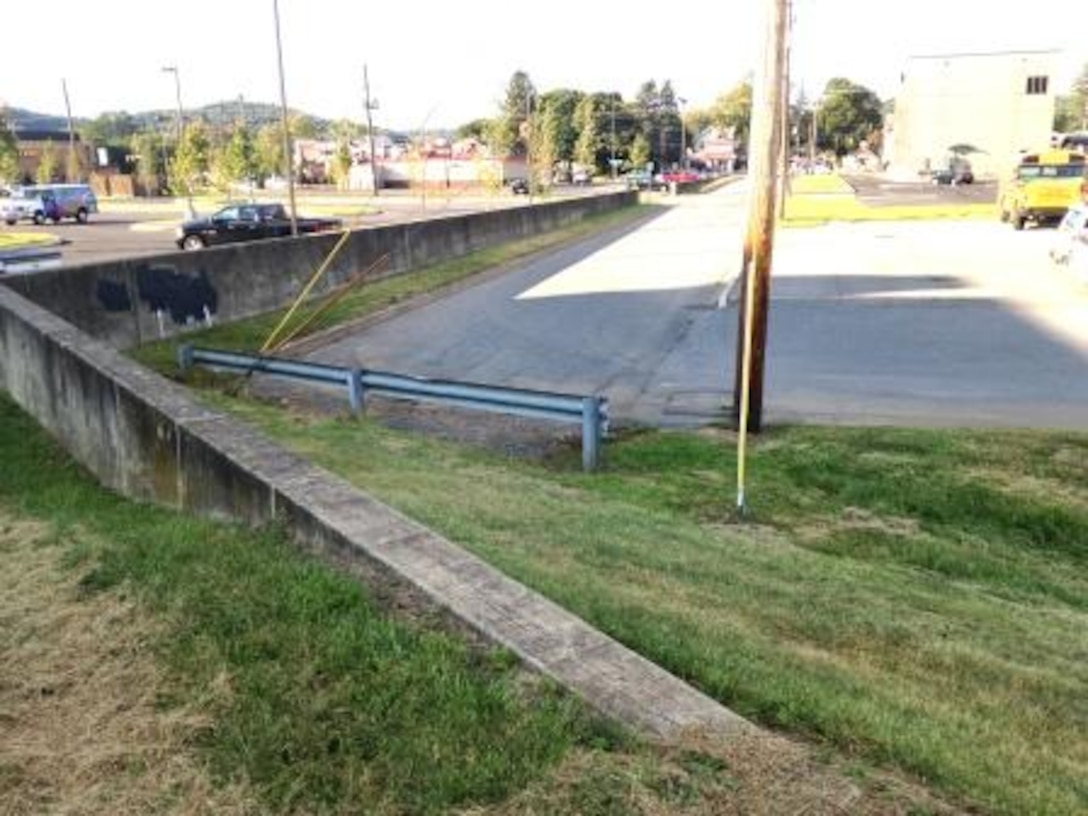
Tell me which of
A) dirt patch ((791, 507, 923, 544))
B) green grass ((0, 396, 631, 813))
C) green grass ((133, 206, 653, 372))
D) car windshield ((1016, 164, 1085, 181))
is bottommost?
dirt patch ((791, 507, 923, 544))

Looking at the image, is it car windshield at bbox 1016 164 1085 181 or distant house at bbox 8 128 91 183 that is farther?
distant house at bbox 8 128 91 183

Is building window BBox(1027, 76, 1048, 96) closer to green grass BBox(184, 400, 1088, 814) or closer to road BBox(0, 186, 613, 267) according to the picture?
road BBox(0, 186, 613, 267)

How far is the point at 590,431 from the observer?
35.2ft

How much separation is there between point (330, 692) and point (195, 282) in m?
16.4

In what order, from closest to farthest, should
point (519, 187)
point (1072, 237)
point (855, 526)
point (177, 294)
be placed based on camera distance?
point (855, 526) → point (177, 294) → point (1072, 237) → point (519, 187)

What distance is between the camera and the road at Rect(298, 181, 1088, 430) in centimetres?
1352

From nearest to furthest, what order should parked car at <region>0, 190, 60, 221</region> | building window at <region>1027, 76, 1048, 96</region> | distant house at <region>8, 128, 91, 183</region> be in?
1. parked car at <region>0, 190, 60, 221</region>
2. distant house at <region>8, 128, 91, 183</region>
3. building window at <region>1027, 76, 1048, 96</region>

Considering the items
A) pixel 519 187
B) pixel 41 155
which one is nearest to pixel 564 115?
pixel 519 187

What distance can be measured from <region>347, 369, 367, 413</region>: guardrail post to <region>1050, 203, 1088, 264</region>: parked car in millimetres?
18324

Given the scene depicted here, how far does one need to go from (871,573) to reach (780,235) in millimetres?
35726

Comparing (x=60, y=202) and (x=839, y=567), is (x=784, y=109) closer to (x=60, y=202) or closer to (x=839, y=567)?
(x=839, y=567)

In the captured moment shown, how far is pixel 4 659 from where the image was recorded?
4.46 meters

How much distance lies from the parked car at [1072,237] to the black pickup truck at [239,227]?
23.0 metres

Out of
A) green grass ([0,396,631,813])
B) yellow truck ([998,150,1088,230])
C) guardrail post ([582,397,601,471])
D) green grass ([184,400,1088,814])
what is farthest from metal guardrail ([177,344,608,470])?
yellow truck ([998,150,1088,230])
